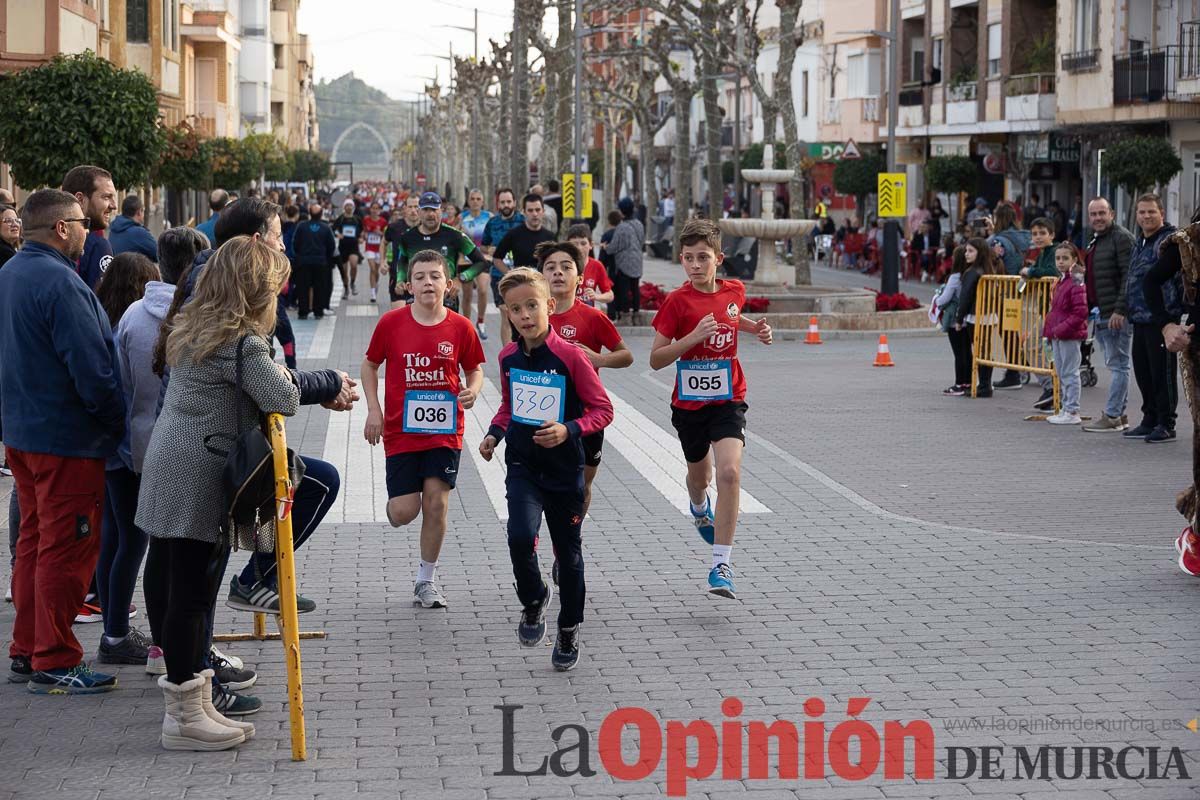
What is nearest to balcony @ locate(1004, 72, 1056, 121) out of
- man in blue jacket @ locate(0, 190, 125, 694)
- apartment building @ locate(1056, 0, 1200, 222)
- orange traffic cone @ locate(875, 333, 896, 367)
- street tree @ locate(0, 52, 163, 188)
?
apartment building @ locate(1056, 0, 1200, 222)

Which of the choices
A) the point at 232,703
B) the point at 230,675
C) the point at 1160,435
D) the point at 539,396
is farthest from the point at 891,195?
the point at 232,703

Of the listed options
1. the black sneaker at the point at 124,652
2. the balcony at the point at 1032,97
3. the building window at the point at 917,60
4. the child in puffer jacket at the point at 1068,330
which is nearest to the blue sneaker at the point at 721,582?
the black sneaker at the point at 124,652

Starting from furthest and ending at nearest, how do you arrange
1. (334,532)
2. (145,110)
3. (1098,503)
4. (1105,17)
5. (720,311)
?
(1105,17)
(145,110)
(1098,503)
(334,532)
(720,311)

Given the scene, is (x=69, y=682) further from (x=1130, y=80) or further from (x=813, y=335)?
(x=1130, y=80)

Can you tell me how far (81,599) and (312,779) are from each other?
5.82ft

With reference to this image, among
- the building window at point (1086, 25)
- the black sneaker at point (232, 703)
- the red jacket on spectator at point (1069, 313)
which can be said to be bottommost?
the black sneaker at point (232, 703)

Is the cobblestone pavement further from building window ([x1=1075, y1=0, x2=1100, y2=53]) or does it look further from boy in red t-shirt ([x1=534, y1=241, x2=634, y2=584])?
building window ([x1=1075, y1=0, x2=1100, y2=53])

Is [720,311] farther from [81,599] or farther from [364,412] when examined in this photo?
[364,412]

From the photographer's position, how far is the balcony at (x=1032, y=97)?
4378 centimetres

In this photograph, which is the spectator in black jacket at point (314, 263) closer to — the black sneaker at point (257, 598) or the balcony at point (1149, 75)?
the balcony at point (1149, 75)

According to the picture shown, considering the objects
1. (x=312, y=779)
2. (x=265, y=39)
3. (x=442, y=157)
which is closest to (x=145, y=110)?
(x=312, y=779)

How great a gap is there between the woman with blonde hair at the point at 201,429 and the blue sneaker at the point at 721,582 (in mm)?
2888

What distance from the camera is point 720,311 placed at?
8.90m

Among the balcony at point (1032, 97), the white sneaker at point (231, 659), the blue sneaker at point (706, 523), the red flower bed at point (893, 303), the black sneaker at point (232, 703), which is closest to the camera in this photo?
the black sneaker at point (232, 703)
